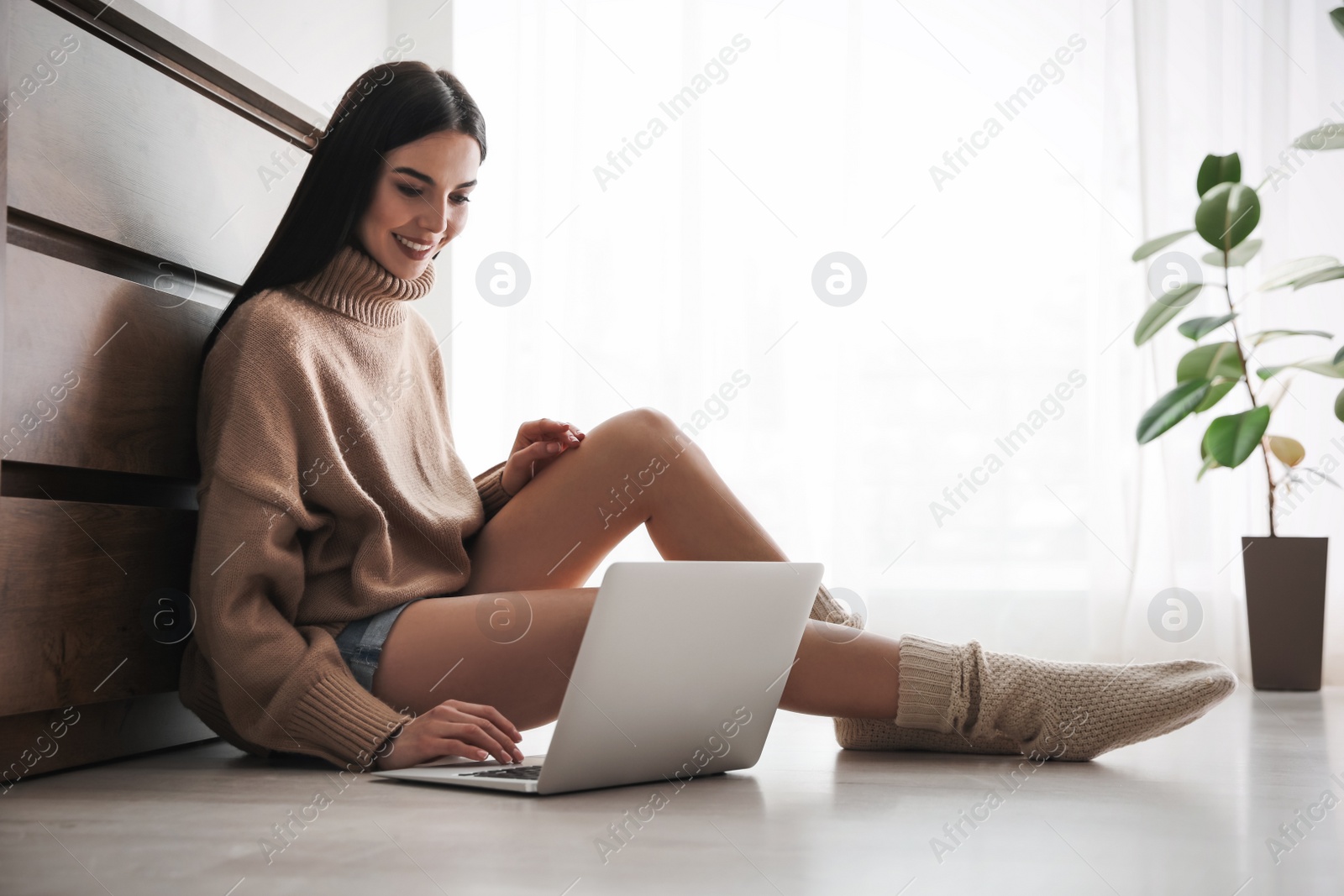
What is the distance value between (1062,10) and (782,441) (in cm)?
115

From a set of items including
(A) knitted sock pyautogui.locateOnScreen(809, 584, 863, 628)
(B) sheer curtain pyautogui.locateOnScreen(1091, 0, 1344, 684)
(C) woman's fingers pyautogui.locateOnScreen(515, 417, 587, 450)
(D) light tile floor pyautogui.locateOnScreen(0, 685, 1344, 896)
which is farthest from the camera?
(B) sheer curtain pyautogui.locateOnScreen(1091, 0, 1344, 684)

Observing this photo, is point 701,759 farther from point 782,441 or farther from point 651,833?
point 782,441

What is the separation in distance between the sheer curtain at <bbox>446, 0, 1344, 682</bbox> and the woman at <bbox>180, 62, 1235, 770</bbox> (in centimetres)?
130

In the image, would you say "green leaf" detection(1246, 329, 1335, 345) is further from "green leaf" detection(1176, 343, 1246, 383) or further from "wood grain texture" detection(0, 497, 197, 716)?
"wood grain texture" detection(0, 497, 197, 716)

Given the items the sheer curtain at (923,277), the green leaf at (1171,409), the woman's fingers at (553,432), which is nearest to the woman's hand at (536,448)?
the woman's fingers at (553,432)

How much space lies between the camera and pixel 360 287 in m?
1.15

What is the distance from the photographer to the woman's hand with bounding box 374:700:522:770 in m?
0.93

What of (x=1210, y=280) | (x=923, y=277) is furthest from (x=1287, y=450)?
(x=923, y=277)

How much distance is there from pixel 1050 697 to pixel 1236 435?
1.31 metres

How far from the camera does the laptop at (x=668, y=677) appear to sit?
846mm

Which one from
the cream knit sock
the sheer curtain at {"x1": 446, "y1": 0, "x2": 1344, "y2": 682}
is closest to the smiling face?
the cream knit sock

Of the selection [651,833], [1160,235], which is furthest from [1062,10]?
[651,833]

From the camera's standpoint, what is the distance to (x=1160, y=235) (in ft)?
7.97

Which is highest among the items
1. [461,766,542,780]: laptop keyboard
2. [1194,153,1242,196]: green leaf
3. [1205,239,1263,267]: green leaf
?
[1194,153,1242,196]: green leaf
